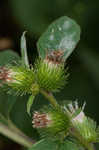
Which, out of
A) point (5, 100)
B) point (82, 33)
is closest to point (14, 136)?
point (5, 100)

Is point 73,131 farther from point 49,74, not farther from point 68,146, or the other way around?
point 49,74

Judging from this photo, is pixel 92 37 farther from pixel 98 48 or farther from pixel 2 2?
pixel 2 2

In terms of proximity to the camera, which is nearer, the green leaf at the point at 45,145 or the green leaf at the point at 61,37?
the green leaf at the point at 45,145

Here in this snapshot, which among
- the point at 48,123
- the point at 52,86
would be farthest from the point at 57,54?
the point at 48,123

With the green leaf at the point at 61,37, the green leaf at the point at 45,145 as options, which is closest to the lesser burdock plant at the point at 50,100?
the green leaf at the point at 45,145

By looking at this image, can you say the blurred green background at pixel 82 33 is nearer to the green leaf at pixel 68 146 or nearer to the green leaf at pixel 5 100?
the green leaf at pixel 5 100

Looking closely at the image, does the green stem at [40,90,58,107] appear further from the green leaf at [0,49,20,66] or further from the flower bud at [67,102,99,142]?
the green leaf at [0,49,20,66]
